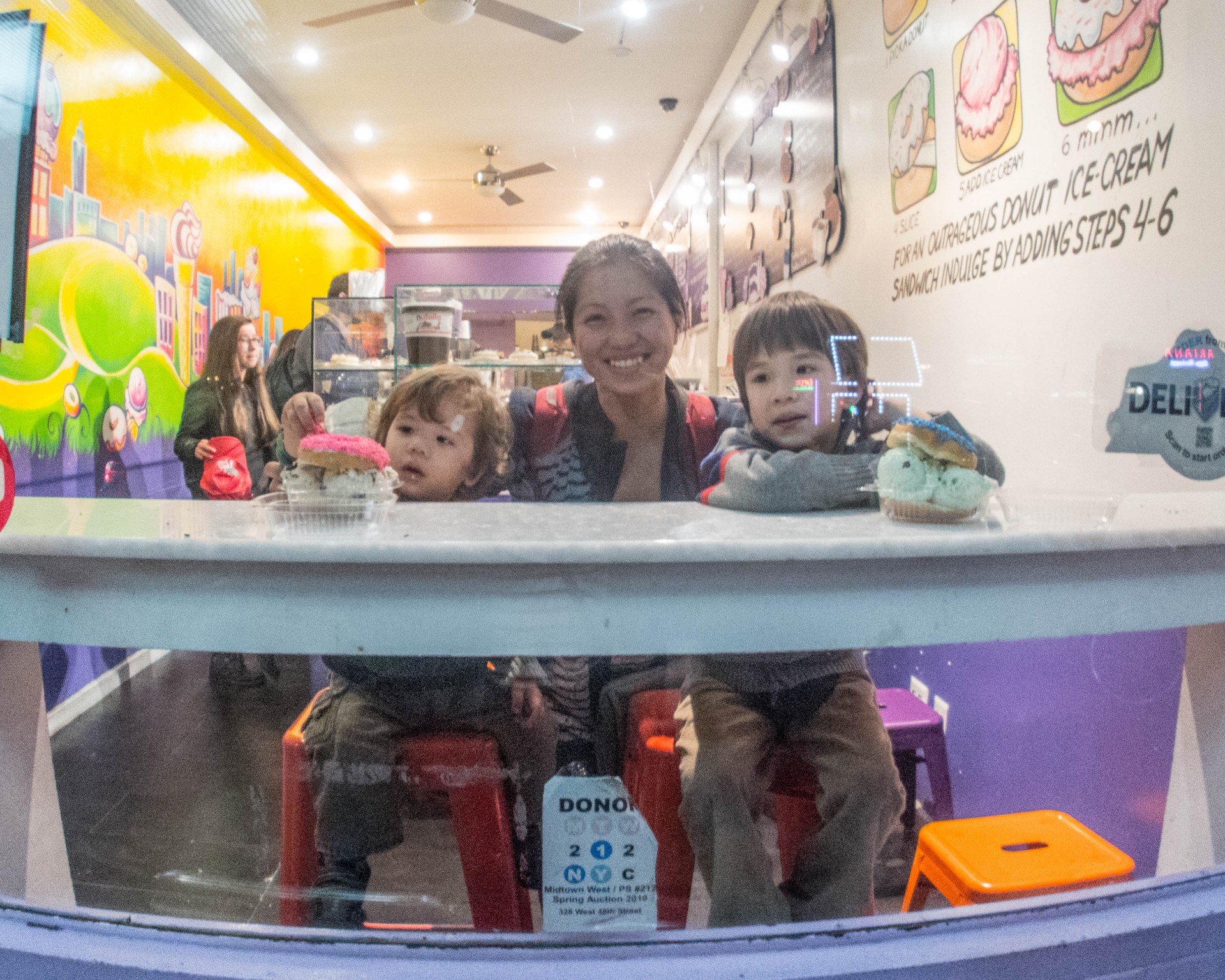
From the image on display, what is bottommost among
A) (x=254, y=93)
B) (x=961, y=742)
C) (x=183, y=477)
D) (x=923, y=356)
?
(x=961, y=742)

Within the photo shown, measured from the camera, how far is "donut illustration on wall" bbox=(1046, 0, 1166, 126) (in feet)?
2.85

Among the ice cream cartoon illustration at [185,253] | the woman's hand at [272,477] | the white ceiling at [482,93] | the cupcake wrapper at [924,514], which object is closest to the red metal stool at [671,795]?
the cupcake wrapper at [924,514]

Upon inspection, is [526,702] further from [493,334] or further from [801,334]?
[493,334]

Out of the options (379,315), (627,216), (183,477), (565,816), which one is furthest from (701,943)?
(379,315)

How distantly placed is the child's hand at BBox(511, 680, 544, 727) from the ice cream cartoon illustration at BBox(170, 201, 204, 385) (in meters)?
0.80

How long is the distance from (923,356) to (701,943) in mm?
949

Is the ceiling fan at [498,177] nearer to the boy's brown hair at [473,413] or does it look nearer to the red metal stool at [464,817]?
the boy's brown hair at [473,413]

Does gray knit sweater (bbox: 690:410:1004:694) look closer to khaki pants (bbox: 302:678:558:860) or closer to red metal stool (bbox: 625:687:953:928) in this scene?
red metal stool (bbox: 625:687:953:928)

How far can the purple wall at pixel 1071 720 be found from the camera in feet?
2.73

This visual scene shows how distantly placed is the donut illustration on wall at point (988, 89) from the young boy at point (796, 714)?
57 cm

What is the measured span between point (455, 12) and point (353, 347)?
1.54ft

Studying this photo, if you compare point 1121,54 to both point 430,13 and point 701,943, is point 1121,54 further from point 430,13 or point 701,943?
point 701,943

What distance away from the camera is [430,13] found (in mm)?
805

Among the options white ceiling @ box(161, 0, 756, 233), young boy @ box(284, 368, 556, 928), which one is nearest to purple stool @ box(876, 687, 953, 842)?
young boy @ box(284, 368, 556, 928)
